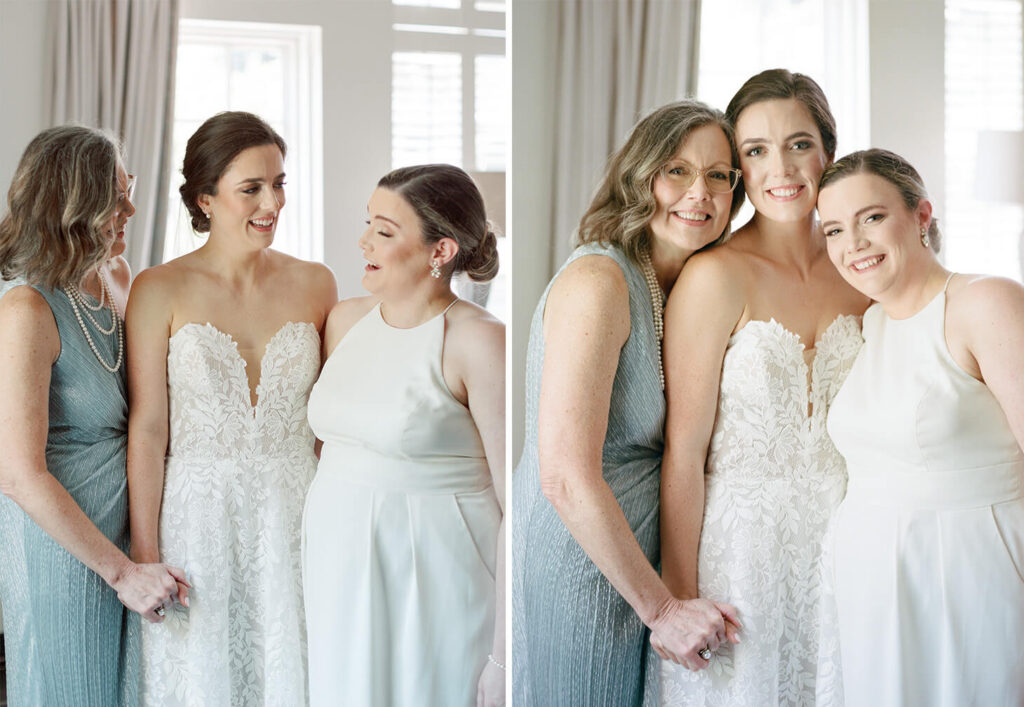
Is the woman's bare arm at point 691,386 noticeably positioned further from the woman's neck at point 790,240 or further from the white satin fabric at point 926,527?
the white satin fabric at point 926,527

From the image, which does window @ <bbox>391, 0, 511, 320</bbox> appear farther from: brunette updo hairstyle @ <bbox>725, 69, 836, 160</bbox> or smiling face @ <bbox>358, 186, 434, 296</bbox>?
brunette updo hairstyle @ <bbox>725, 69, 836, 160</bbox>

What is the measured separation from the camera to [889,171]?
166 centimetres

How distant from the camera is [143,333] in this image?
172 centimetres

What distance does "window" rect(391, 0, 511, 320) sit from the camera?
6.26 ft

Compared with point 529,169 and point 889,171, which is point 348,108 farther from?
point 889,171

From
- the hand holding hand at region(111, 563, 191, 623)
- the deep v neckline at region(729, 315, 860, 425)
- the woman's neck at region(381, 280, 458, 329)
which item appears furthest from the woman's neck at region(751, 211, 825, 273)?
the hand holding hand at region(111, 563, 191, 623)

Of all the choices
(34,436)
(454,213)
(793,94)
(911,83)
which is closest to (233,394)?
(34,436)

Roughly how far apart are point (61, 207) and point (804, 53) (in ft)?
4.80

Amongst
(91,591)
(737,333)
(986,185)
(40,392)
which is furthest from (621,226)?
(91,591)

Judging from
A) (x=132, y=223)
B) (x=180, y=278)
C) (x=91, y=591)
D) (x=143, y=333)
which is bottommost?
(x=91, y=591)

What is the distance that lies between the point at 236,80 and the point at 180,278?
0.41 metres

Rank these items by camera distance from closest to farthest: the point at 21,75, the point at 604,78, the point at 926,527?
1. the point at 926,527
2. the point at 21,75
3. the point at 604,78

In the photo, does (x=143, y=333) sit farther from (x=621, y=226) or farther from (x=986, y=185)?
(x=986, y=185)

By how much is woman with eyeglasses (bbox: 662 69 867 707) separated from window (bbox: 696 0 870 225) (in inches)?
Result: 1.0
